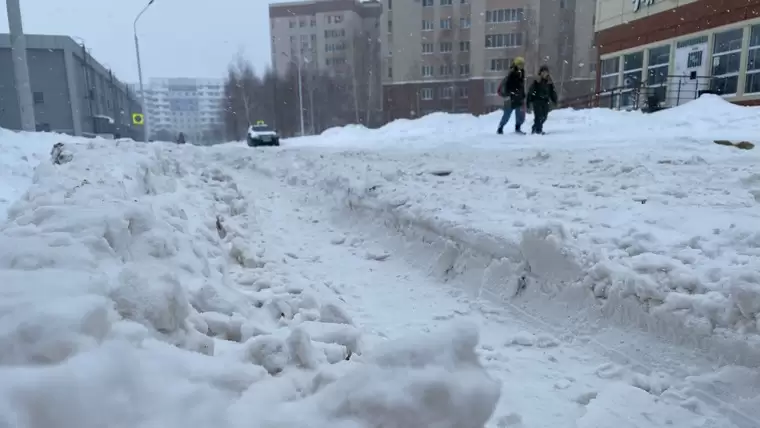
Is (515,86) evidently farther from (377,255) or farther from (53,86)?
(53,86)

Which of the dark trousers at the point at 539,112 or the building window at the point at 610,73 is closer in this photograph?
the dark trousers at the point at 539,112

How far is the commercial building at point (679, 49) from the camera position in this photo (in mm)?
16859

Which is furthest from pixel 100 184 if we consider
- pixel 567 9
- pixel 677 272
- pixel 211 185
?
pixel 567 9

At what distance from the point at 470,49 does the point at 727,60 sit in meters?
38.3

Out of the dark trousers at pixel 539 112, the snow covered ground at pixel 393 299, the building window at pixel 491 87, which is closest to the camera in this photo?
the snow covered ground at pixel 393 299

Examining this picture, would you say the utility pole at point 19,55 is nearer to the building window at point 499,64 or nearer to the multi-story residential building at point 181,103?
the building window at point 499,64

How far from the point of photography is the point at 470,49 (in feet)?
177

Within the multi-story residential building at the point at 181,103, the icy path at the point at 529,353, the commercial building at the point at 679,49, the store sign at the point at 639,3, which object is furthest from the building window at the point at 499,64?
the multi-story residential building at the point at 181,103

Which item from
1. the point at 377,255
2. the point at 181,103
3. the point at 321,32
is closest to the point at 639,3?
the point at 377,255

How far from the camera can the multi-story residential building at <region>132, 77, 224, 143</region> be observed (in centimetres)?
10919

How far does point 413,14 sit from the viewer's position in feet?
178

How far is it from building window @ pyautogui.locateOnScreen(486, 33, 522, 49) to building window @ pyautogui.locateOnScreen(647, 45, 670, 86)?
34.0 meters

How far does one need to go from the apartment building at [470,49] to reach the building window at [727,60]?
108 ft

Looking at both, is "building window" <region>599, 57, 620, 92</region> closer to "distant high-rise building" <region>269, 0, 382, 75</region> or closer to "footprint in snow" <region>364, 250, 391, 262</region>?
"footprint in snow" <region>364, 250, 391, 262</region>
